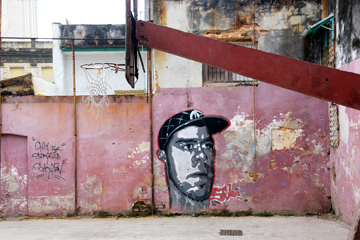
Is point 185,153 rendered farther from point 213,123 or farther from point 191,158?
point 213,123

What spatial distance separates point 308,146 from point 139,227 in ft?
15.1

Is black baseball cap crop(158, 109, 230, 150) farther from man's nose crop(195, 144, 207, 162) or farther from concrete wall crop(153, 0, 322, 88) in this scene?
concrete wall crop(153, 0, 322, 88)

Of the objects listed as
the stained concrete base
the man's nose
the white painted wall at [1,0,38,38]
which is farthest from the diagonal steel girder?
the white painted wall at [1,0,38,38]

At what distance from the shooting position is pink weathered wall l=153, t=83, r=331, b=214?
297 inches

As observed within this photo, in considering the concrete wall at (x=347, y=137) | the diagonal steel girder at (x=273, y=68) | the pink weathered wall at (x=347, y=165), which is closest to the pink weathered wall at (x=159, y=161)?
the pink weathered wall at (x=347, y=165)

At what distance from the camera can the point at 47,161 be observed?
761 cm

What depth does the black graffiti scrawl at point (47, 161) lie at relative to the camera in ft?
24.9

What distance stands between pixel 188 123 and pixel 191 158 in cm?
A: 89

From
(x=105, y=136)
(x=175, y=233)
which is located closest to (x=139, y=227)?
(x=175, y=233)

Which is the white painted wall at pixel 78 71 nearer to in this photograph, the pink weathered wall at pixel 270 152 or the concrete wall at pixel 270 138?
the concrete wall at pixel 270 138

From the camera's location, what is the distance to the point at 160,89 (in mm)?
7715

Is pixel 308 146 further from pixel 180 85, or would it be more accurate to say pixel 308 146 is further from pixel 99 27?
pixel 99 27

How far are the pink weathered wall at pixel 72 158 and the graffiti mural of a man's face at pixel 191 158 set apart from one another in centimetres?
59

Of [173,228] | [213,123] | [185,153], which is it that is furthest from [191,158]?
[173,228]
